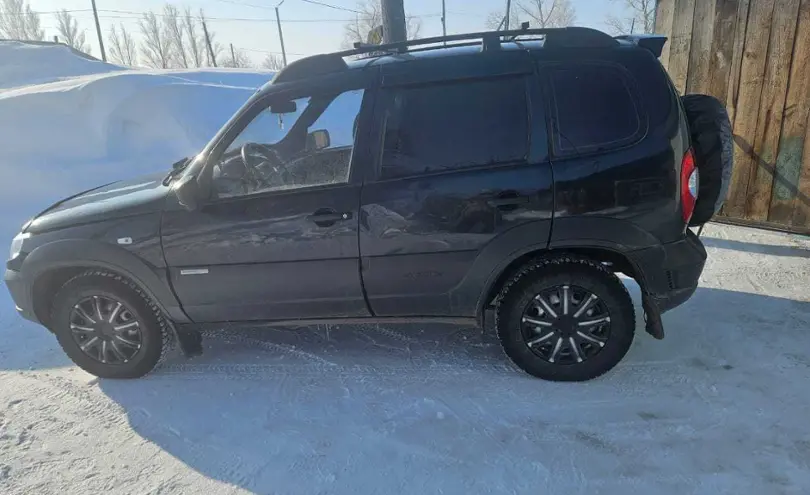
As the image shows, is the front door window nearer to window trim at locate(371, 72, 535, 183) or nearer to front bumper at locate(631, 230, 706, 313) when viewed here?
window trim at locate(371, 72, 535, 183)

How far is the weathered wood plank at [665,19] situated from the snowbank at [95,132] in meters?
7.04

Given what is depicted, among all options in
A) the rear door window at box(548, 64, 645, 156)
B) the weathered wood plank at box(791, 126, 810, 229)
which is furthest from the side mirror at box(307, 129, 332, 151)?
the weathered wood plank at box(791, 126, 810, 229)

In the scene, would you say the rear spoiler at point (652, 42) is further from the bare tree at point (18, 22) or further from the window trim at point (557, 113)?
the bare tree at point (18, 22)

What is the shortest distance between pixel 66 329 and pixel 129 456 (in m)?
1.17

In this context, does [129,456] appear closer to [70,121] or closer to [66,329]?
[66,329]

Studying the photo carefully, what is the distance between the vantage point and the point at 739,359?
3357 millimetres

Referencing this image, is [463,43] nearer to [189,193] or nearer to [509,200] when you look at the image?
[509,200]

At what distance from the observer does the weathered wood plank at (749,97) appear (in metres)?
5.21

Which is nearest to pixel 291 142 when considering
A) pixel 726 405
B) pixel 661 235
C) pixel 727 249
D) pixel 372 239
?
pixel 372 239

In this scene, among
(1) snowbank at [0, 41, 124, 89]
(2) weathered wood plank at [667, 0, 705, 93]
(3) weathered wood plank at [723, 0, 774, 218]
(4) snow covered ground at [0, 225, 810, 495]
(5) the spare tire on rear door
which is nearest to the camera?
(4) snow covered ground at [0, 225, 810, 495]

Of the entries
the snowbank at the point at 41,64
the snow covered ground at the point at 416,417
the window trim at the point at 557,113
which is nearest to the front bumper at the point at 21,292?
the snow covered ground at the point at 416,417

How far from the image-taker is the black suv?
296cm

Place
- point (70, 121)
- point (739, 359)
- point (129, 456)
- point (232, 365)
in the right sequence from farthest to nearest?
point (70, 121) < point (232, 365) < point (739, 359) < point (129, 456)

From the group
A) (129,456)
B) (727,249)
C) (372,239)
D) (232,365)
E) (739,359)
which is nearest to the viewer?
(129,456)
